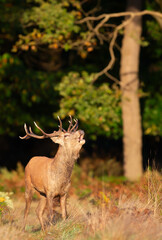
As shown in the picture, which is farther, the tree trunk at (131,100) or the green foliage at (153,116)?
the green foliage at (153,116)

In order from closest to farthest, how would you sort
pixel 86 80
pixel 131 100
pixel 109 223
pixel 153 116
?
pixel 109 223
pixel 86 80
pixel 131 100
pixel 153 116

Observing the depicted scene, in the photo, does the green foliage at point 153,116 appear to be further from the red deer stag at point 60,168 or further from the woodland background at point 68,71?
the red deer stag at point 60,168

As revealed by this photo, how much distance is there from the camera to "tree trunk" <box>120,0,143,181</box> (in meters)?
15.6

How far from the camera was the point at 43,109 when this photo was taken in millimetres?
17859

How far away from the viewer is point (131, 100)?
15.6 metres

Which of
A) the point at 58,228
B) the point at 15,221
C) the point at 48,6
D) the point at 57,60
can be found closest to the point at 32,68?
the point at 57,60

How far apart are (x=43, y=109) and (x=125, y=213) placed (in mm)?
10964

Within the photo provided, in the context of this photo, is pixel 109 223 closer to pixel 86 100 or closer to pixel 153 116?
pixel 86 100

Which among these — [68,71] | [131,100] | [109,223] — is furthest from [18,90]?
[109,223]

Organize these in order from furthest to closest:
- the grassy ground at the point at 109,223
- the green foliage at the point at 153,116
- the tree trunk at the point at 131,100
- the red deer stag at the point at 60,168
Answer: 1. the green foliage at the point at 153,116
2. the tree trunk at the point at 131,100
3. the red deer stag at the point at 60,168
4. the grassy ground at the point at 109,223

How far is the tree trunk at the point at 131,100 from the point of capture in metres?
15.6

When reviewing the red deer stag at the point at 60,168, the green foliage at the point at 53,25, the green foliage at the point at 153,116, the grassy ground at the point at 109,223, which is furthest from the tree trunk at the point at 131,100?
the red deer stag at the point at 60,168

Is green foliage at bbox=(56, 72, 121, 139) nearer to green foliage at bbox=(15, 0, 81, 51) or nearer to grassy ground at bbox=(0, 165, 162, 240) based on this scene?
green foliage at bbox=(15, 0, 81, 51)

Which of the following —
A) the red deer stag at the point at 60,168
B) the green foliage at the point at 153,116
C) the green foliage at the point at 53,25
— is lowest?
the red deer stag at the point at 60,168
